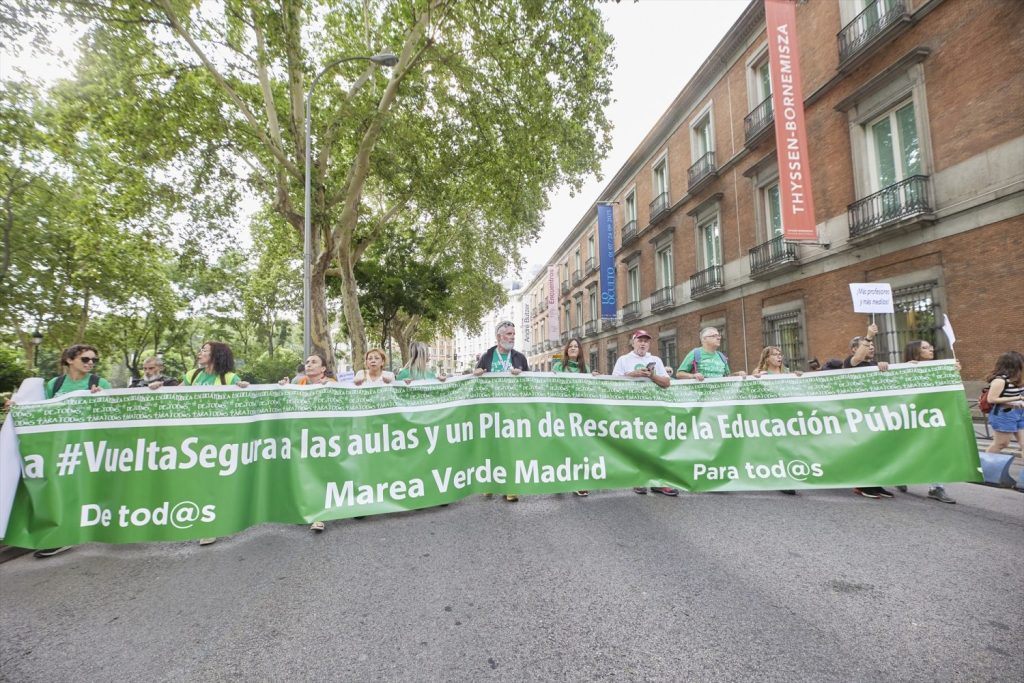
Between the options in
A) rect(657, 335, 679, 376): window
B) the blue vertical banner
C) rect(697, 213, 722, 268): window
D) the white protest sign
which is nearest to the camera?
the white protest sign

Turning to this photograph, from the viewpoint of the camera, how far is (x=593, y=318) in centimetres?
3338

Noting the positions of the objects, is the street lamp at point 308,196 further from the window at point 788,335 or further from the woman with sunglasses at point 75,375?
the window at point 788,335

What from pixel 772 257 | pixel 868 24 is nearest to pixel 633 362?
pixel 772 257

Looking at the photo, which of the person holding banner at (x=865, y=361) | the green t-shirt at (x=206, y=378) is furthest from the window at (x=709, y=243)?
the green t-shirt at (x=206, y=378)

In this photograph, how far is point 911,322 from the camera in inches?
428

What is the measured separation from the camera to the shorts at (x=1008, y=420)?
5.17m

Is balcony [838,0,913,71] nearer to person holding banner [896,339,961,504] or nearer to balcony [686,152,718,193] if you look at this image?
balcony [686,152,718,193]

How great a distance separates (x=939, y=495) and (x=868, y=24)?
40.8ft

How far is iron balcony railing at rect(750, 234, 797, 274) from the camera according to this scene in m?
14.2

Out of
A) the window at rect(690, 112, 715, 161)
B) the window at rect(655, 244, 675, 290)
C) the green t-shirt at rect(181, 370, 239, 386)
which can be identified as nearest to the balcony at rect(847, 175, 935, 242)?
the window at rect(690, 112, 715, 161)

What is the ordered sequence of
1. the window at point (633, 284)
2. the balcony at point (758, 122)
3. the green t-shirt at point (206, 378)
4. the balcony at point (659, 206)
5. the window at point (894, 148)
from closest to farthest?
the green t-shirt at point (206, 378) < the window at point (894, 148) < the balcony at point (758, 122) < the balcony at point (659, 206) < the window at point (633, 284)

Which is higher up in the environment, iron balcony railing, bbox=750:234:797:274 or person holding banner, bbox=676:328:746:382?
iron balcony railing, bbox=750:234:797:274

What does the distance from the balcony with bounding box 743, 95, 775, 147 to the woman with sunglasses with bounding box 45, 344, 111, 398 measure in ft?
55.0

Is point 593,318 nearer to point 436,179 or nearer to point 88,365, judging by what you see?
A: point 436,179
